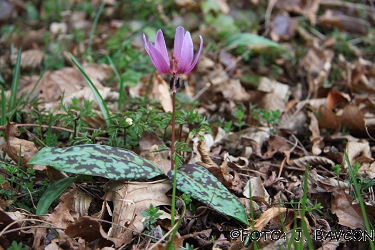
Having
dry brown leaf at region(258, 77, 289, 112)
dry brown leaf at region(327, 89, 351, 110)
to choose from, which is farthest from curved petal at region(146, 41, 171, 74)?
dry brown leaf at region(327, 89, 351, 110)

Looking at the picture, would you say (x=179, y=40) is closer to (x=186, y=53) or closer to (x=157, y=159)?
(x=186, y=53)

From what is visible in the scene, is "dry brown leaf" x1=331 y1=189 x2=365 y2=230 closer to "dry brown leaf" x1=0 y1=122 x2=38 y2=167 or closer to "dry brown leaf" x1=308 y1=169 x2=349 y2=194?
"dry brown leaf" x1=308 y1=169 x2=349 y2=194

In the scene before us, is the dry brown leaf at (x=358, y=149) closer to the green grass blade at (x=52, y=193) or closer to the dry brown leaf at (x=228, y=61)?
the dry brown leaf at (x=228, y=61)

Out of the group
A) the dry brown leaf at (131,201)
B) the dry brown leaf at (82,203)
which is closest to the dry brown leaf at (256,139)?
the dry brown leaf at (131,201)

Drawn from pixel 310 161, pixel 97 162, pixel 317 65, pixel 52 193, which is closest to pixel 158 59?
pixel 97 162

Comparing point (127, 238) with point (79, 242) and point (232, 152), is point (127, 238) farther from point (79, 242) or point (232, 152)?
point (232, 152)

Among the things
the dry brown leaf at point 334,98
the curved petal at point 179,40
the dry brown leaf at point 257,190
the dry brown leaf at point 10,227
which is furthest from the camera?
the dry brown leaf at point 334,98
